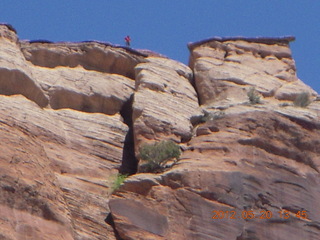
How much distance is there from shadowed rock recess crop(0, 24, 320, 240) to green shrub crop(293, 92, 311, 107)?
23 cm

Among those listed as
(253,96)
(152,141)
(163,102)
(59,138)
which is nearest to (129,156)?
(152,141)

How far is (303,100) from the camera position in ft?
123

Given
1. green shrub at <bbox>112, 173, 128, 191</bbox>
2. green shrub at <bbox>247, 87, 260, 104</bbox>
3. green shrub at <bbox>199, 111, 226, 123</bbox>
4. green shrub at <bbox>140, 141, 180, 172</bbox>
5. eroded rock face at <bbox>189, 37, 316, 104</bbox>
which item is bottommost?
green shrub at <bbox>112, 173, 128, 191</bbox>

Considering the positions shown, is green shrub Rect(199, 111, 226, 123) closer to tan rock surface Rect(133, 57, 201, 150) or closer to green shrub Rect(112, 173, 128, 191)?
tan rock surface Rect(133, 57, 201, 150)

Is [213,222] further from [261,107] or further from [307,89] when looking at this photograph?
[307,89]

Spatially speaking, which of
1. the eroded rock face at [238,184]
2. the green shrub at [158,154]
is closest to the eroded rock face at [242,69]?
the eroded rock face at [238,184]

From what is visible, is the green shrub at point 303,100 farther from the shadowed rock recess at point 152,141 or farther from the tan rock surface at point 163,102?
the tan rock surface at point 163,102

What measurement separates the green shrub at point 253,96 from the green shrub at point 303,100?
4.05 ft

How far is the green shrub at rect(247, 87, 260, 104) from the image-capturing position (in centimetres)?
3703

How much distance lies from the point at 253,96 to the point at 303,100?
1598 millimetres

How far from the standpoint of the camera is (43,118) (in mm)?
34188

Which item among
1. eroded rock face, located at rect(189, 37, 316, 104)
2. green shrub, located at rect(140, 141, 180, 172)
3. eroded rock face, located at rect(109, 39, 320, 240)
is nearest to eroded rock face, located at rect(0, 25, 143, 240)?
green shrub, located at rect(140, 141, 180, 172)

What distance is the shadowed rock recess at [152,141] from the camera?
30828 mm

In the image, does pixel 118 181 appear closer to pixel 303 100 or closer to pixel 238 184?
pixel 238 184
